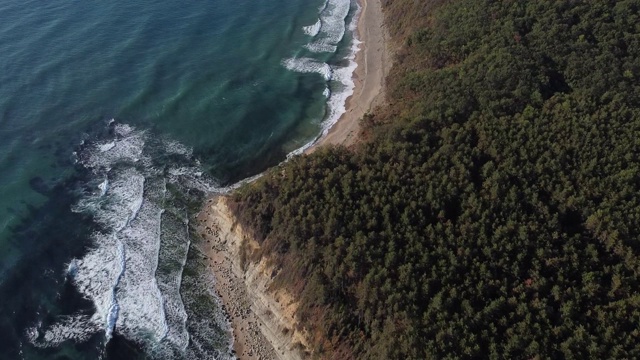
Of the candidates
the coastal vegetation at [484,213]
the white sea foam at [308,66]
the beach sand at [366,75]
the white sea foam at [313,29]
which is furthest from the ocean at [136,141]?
the coastal vegetation at [484,213]

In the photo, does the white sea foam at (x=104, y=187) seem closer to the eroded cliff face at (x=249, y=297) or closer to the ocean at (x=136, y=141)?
the ocean at (x=136, y=141)

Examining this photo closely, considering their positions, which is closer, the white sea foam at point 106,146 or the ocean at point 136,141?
the ocean at point 136,141

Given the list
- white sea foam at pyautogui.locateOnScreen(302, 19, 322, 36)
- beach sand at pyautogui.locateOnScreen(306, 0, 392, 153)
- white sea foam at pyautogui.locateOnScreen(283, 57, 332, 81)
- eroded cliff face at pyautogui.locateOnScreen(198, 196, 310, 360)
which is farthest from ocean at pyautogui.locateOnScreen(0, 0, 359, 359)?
beach sand at pyautogui.locateOnScreen(306, 0, 392, 153)

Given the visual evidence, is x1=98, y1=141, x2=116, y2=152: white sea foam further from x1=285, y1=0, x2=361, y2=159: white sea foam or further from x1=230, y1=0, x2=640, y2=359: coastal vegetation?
x1=230, y1=0, x2=640, y2=359: coastal vegetation

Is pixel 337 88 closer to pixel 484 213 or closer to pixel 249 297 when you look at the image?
pixel 249 297

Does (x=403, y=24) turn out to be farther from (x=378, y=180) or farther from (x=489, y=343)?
(x=489, y=343)

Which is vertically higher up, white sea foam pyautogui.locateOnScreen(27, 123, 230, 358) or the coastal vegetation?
the coastal vegetation

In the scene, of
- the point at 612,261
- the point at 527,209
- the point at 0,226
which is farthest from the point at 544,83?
the point at 0,226
